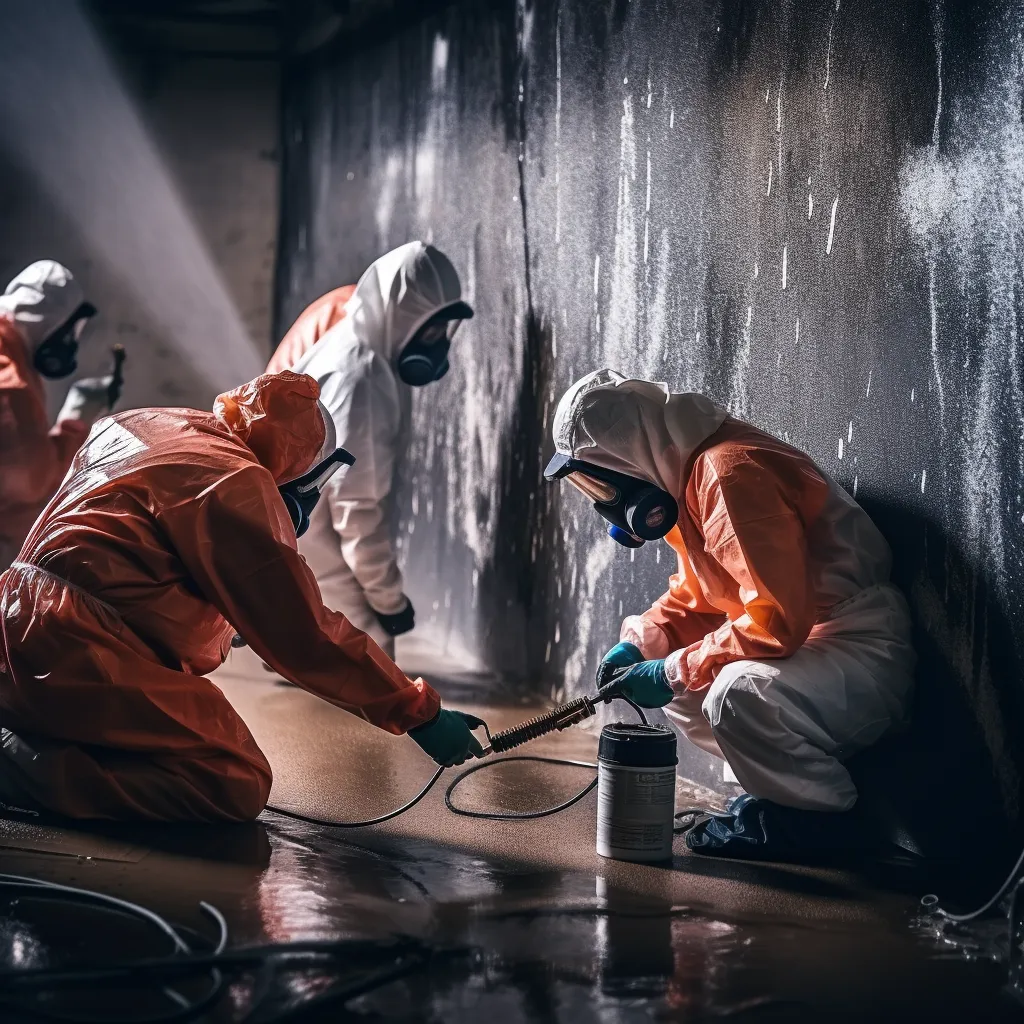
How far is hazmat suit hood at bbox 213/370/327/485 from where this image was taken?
2.63m

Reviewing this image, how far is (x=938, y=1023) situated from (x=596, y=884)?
69 centimetres

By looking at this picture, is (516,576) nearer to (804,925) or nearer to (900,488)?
(900,488)

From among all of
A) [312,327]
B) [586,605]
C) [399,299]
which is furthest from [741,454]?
[312,327]

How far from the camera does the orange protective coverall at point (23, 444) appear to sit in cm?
450

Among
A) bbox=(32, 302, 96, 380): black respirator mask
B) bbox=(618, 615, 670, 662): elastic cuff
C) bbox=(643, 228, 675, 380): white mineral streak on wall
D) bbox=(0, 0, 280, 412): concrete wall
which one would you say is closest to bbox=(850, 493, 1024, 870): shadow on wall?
bbox=(618, 615, 670, 662): elastic cuff

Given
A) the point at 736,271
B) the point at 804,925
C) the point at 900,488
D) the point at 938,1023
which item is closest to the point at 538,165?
the point at 736,271

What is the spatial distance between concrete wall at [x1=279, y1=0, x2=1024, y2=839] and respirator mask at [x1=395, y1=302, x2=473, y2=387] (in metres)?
0.20

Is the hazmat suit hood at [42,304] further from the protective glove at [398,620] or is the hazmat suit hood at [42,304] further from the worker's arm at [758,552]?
the worker's arm at [758,552]

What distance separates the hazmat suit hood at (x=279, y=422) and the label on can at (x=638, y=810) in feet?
3.00

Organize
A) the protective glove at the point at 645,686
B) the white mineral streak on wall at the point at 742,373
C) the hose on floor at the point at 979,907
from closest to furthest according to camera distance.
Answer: the hose on floor at the point at 979,907 < the protective glove at the point at 645,686 < the white mineral streak on wall at the point at 742,373

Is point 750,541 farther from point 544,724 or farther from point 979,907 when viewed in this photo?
point 979,907

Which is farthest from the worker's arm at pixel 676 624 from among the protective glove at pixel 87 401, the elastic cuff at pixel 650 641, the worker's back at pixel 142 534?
the protective glove at pixel 87 401

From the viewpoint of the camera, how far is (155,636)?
8.11ft

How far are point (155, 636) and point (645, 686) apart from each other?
97cm
